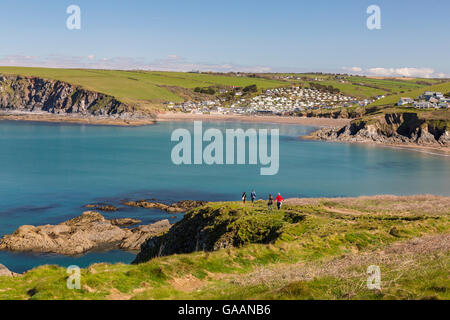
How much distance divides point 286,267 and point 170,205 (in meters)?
44.3

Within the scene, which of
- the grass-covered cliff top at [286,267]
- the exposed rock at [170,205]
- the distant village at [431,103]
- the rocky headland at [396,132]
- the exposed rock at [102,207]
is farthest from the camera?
the distant village at [431,103]

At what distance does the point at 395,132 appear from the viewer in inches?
5664

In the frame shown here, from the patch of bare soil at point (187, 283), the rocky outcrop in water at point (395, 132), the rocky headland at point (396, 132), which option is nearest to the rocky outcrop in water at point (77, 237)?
the patch of bare soil at point (187, 283)

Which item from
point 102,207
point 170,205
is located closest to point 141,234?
point 170,205

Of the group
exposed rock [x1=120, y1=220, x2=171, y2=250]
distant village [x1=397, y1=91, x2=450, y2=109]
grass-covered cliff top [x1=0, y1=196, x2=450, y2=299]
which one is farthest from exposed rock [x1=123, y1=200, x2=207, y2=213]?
distant village [x1=397, y1=91, x2=450, y2=109]

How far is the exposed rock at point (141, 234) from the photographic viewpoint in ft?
151

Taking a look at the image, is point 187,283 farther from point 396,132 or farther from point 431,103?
point 431,103

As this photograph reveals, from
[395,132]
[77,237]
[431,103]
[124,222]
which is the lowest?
[124,222]

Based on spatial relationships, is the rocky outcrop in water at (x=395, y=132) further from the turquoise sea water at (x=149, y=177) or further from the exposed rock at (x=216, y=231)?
the exposed rock at (x=216, y=231)

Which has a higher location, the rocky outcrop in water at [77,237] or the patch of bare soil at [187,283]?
the patch of bare soil at [187,283]

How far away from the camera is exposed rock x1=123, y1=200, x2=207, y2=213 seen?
61.5m

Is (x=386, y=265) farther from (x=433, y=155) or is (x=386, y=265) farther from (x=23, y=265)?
(x=433, y=155)

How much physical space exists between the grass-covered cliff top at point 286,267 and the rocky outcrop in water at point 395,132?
111628 millimetres
